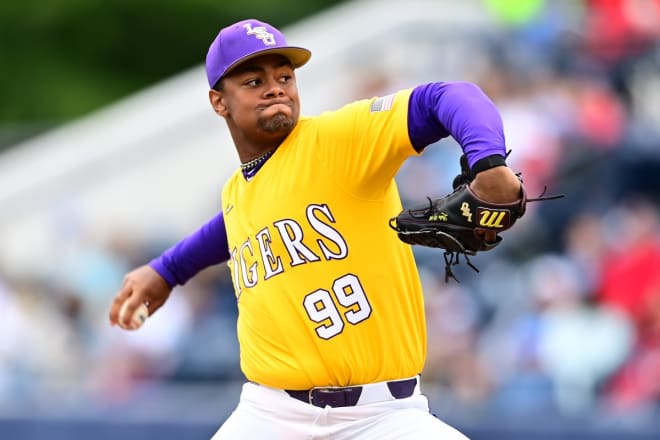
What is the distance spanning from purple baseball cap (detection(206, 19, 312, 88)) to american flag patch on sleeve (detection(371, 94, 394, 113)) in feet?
1.39

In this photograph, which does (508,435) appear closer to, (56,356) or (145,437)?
(145,437)

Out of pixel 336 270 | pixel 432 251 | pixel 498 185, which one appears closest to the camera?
pixel 498 185

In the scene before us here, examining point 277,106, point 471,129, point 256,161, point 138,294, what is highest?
point 277,106

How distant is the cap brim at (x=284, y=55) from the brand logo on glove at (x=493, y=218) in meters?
1.18

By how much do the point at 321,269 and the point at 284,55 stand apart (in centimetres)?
86

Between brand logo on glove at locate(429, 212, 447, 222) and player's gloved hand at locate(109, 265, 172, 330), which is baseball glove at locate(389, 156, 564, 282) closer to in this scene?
brand logo on glove at locate(429, 212, 447, 222)

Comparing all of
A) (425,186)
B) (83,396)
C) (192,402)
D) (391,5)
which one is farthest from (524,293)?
(391,5)

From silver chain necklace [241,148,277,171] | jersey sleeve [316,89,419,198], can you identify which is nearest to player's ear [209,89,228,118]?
silver chain necklace [241,148,277,171]

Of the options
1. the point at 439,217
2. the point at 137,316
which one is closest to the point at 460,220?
the point at 439,217

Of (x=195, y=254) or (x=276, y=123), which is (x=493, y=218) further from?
(x=195, y=254)

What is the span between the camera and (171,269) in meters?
6.15

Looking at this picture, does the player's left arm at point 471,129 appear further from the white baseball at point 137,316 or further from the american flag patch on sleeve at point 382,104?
the white baseball at point 137,316

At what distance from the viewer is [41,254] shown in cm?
1402

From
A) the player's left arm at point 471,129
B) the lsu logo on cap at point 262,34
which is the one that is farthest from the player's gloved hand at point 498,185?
the lsu logo on cap at point 262,34
